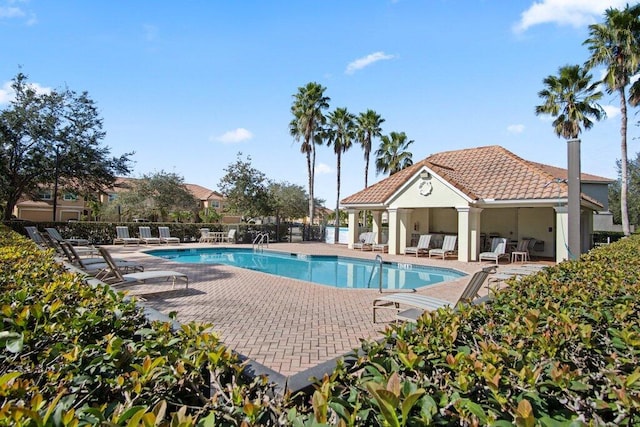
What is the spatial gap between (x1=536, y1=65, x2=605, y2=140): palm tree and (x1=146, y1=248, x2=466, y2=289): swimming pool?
1487 cm

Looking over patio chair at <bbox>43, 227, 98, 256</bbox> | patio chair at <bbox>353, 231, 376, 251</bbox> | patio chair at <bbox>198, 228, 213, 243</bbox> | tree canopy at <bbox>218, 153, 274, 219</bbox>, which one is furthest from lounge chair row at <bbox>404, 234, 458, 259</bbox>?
patio chair at <bbox>43, 227, 98, 256</bbox>

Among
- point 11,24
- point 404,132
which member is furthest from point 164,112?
point 404,132

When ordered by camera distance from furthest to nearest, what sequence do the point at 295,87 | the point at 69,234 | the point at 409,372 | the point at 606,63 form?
1. the point at 295,87
2. the point at 69,234
3. the point at 606,63
4. the point at 409,372

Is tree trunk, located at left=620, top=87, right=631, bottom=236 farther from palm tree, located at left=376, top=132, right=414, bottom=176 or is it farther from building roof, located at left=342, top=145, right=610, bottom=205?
palm tree, located at left=376, top=132, right=414, bottom=176

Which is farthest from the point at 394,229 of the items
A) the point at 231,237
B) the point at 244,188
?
the point at 244,188

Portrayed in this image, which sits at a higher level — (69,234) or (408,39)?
(408,39)

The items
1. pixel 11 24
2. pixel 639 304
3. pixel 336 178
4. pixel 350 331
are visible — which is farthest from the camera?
pixel 336 178

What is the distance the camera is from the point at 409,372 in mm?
2082

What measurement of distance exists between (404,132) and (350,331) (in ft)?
101

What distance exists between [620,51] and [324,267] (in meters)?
21.1

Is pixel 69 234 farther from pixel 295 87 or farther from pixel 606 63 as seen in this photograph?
pixel 606 63

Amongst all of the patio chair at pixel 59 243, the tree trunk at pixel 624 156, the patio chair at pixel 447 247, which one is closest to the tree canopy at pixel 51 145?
the patio chair at pixel 59 243

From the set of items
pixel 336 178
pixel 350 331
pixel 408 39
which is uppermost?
pixel 408 39

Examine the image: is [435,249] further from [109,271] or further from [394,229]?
[109,271]
